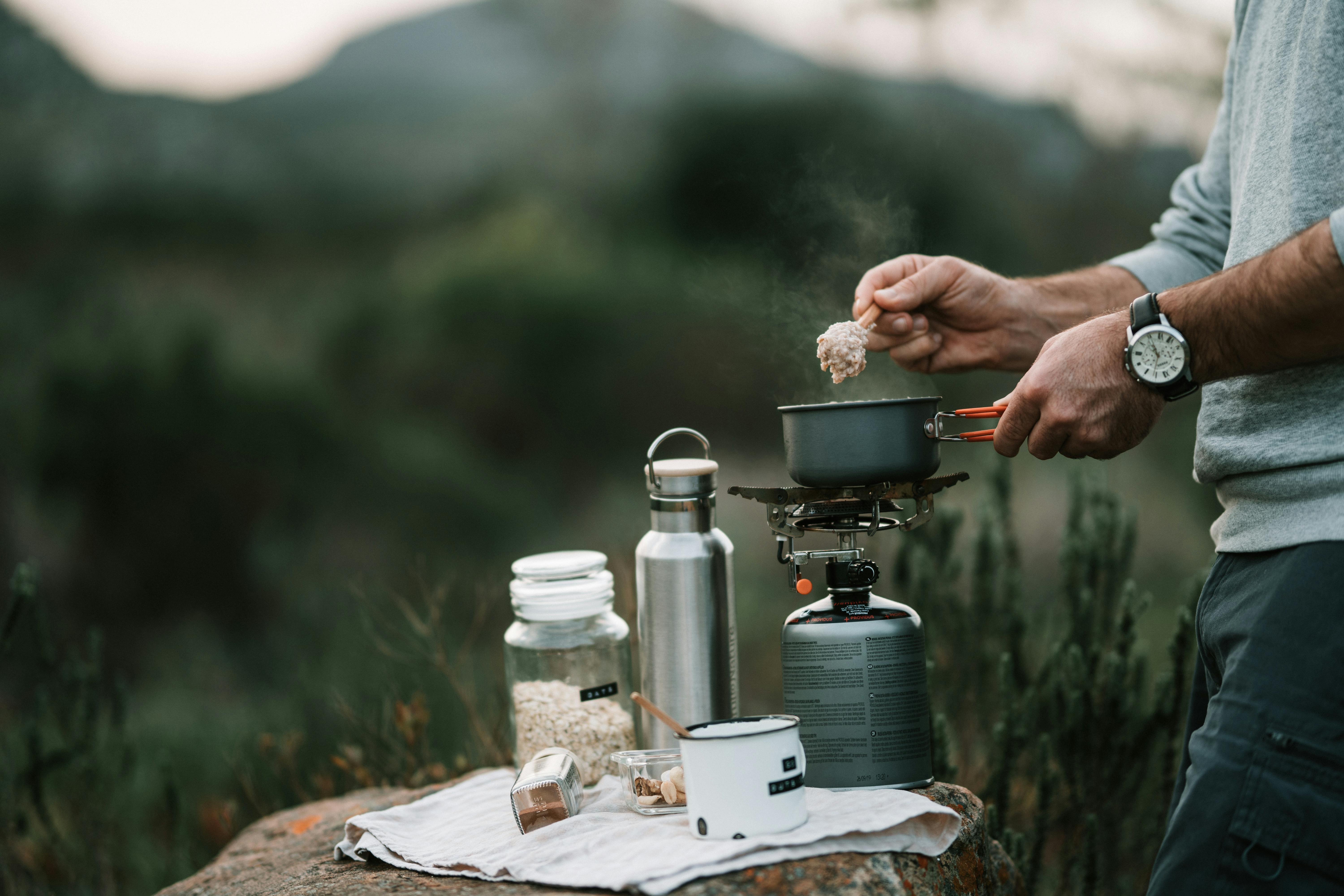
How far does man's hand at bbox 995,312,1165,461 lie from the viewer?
1400 millimetres

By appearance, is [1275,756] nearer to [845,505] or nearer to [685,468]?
[845,505]

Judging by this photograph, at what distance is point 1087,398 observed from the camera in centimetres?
140

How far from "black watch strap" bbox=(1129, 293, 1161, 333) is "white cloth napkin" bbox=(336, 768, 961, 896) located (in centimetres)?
77

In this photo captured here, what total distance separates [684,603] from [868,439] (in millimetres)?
447

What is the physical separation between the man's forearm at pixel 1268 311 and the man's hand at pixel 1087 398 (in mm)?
86

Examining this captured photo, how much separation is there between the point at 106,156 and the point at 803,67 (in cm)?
359

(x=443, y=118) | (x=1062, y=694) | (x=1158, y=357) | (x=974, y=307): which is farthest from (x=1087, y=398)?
(x=443, y=118)

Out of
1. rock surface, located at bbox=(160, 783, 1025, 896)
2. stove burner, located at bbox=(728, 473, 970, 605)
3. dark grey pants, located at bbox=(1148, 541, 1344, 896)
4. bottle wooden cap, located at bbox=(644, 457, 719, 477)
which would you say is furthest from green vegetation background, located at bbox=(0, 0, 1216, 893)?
dark grey pants, located at bbox=(1148, 541, 1344, 896)

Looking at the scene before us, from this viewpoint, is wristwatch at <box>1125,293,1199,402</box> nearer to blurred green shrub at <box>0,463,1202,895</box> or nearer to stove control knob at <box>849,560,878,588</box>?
stove control knob at <box>849,560,878,588</box>

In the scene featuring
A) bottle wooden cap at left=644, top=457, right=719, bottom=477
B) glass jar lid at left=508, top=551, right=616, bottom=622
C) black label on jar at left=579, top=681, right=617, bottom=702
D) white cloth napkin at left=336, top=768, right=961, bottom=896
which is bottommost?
white cloth napkin at left=336, top=768, right=961, bottom=896

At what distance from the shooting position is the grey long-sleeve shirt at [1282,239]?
1.32 m

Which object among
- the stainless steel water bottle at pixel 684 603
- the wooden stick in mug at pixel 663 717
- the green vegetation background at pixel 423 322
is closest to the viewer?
the wooden stick in mug at pixel 663 717

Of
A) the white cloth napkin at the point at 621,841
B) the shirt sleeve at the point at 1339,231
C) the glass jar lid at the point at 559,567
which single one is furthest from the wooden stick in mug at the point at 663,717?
the shirt sleeve at the point at 1339,231

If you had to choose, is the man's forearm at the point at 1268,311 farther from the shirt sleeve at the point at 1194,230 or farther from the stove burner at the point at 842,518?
the shirt sleeve at the point at 1194,230
